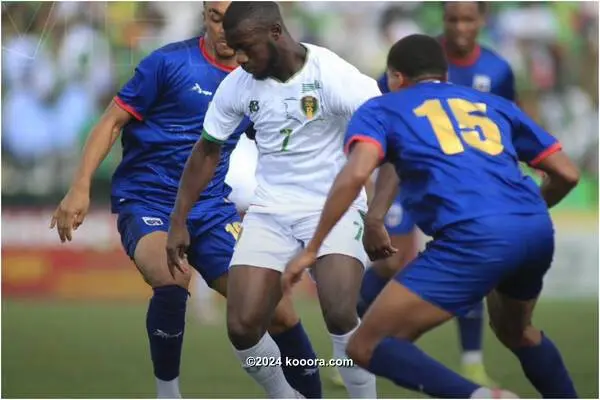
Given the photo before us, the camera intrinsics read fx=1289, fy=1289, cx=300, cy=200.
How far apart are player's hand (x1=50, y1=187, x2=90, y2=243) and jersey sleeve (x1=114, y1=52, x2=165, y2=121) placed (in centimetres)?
72

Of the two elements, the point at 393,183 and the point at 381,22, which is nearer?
the point at 393,183

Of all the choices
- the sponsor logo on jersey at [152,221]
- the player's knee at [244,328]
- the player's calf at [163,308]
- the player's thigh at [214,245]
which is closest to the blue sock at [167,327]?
the player's calf at [163,308]

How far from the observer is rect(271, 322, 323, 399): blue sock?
7.45m

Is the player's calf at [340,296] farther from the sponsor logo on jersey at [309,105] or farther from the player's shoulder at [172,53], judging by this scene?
the player's shoulder at [172,53]

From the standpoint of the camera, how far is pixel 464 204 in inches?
227

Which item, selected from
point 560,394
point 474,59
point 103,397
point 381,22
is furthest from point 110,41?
point 560,394

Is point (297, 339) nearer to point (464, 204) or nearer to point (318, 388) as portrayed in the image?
point (318, 388)

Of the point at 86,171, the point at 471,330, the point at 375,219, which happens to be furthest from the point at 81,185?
the point at 471,330

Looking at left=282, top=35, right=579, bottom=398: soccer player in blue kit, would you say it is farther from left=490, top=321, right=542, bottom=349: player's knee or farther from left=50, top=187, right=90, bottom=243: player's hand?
left=50, top=187, right=90, bottom=243: player's hand

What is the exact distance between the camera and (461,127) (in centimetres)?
584

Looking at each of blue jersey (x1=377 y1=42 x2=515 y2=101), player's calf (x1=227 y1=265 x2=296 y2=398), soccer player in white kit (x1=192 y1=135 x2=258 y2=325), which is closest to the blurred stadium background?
soccer player in white kit (x1=192 y1=135 x2=258 y2=325)

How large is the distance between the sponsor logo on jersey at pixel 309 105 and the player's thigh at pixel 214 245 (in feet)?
3.27

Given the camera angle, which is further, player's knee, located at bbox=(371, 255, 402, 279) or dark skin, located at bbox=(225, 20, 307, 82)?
player's knee, located at bbox=(371, 255, 402, 279)

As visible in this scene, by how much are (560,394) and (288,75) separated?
7.14 feet
